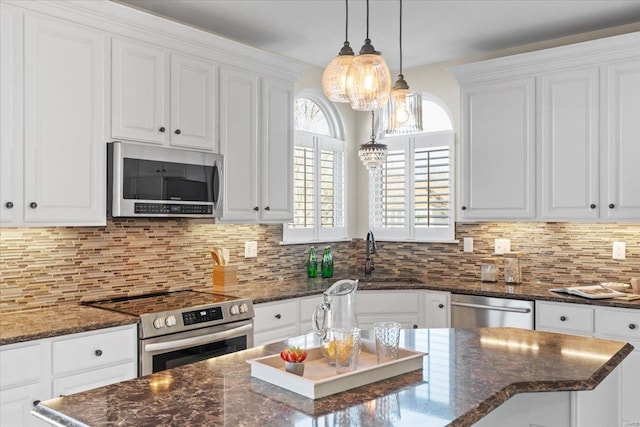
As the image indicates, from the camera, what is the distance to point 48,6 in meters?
2.83

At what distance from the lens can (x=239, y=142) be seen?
388cm

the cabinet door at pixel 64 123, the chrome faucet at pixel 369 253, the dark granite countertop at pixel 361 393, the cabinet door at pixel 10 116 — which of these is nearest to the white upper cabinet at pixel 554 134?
the chrome faucet at pixel 369 253

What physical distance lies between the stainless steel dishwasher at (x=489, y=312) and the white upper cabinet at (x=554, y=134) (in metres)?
0.66

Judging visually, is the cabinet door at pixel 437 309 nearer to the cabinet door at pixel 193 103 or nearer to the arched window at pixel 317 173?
the arched window at pixel 317 173

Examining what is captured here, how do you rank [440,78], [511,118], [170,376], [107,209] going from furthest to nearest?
[440,78]
[511,118]
[107,209]
[170,376]

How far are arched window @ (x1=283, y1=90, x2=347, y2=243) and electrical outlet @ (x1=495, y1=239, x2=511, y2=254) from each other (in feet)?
4.70

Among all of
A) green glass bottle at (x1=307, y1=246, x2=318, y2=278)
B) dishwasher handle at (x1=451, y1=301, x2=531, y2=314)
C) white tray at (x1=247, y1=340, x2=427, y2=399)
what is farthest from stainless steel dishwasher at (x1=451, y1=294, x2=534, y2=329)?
white tray at (x1=247, y1=340, x2=427, y2=399)

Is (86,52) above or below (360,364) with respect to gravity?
above

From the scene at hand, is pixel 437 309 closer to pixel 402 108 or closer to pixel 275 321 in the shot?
pixel 275 321

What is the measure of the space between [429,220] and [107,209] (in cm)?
277

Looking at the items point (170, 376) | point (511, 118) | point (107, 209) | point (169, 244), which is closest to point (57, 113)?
point (107, 209)

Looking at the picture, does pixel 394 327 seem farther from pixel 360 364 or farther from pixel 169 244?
pixel 169 244

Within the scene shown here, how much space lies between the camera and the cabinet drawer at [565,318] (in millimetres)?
3502

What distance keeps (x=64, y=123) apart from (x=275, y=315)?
1748 millimetres
